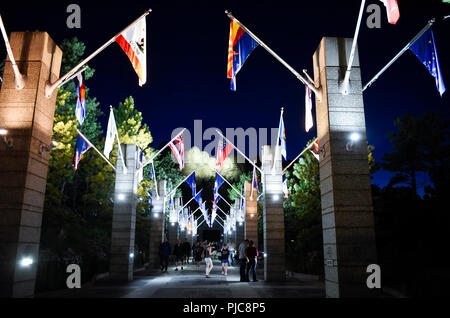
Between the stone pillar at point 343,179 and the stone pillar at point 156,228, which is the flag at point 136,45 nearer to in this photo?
the stone pillar at point 343,179

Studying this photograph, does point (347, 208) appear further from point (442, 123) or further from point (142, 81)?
point (442, 123)

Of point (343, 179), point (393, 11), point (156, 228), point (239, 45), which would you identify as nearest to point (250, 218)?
point (156, 228)

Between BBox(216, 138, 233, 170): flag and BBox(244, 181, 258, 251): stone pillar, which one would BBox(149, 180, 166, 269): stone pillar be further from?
BBox(216, 138, 233, 170): flag

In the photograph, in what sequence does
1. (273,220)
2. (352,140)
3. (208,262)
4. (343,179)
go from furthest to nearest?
(208,262), (273,220), (352,140), (343,179)

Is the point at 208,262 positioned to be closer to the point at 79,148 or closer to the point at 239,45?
the point at 79,148

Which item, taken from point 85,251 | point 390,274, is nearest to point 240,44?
point 390,274

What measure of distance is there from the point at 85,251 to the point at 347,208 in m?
16.4

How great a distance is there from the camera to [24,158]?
9969mm

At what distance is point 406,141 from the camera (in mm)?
35844

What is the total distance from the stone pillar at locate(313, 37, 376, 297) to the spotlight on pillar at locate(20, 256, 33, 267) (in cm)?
826

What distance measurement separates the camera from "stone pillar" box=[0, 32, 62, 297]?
30.8 ft

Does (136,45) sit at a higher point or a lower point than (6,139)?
higher

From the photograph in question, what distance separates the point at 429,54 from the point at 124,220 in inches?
585

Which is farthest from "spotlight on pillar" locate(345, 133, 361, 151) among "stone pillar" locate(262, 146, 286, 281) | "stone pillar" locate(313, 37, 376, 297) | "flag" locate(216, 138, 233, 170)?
"flag" locate(216, 138, 233, 170)
